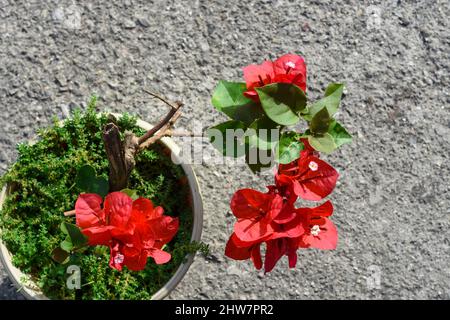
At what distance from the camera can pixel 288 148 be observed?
0.76 m

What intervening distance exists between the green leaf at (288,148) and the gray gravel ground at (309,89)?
1.76 feet

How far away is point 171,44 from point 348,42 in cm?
40

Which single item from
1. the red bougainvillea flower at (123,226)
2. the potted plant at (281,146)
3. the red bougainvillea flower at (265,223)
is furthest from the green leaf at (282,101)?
the red bougainvillea flower at (123,226)

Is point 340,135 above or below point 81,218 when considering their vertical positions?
above

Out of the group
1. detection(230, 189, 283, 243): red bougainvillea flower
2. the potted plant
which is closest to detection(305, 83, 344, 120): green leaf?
the potted plant

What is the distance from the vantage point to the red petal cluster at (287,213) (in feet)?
2.46

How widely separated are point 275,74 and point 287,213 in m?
0.18

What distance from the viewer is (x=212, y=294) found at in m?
1.29

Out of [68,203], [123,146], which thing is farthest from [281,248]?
[68,203]

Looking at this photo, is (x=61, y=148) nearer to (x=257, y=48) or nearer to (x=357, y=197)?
(x=257, y=48)

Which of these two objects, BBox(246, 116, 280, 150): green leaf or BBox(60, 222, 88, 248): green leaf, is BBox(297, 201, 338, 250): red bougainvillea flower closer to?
BBox(246, 116, 280, 150): green leaf

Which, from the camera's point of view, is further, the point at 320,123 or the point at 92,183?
the point at 92,183

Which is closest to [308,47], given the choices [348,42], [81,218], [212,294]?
[348,42]

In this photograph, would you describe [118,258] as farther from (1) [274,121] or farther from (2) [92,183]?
(1) [274,121]
